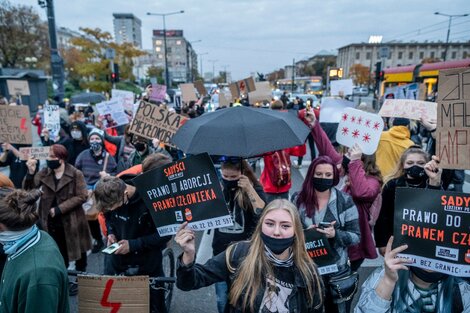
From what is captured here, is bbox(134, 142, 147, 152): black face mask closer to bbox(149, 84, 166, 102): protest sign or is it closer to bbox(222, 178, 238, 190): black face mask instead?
bbox(222, 178, 238, 190): black face mask

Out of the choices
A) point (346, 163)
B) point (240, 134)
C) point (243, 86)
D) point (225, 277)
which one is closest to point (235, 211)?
point (240, 134)

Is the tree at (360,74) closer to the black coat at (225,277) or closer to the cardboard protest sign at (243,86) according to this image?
the cardboard protest sign at (243,86)

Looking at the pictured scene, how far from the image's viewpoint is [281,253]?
6.62 feet

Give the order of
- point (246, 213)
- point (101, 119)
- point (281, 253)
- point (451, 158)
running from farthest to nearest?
point (101, 119), point (246, 213), point (451, 158), point (281, 253)

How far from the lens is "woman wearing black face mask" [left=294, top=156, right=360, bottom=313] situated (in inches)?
103

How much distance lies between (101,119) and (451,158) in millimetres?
8003

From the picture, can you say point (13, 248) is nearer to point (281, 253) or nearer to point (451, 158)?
point (281, 253)

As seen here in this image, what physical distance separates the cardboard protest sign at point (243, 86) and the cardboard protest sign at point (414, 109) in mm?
5398

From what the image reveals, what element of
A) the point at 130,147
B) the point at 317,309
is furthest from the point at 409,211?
the point at 130,147

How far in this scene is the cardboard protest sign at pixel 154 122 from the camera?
5145 mm

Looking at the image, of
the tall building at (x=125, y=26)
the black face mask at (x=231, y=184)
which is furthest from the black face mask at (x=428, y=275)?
the tall building at (x=125, y=26)

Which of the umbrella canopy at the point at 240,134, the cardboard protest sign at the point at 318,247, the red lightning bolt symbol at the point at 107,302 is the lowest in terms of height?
the red lightning bolt symbol at the point at 107,302

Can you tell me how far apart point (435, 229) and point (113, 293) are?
77.8 inches

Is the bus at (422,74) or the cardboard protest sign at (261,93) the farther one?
the bus at (422,74)
